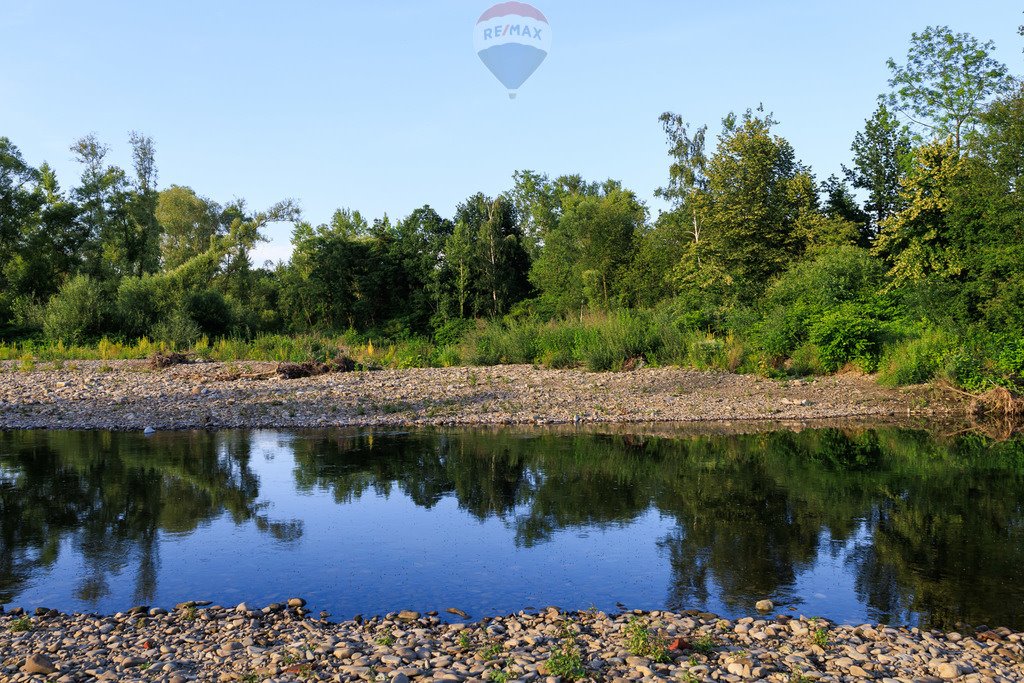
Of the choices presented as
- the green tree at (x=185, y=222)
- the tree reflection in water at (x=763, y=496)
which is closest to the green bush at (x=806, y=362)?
the tree reflection in water at (x=763, y=496)

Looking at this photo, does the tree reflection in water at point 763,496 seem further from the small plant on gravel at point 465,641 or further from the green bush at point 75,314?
the green bush at point 75,314

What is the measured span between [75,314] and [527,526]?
26.5 meters

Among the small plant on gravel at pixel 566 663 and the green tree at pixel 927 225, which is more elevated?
the green tree at pixel 927 225

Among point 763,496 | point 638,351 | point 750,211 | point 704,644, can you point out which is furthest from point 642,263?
point 704,644

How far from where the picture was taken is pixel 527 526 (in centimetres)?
811

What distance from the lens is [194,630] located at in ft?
16.9

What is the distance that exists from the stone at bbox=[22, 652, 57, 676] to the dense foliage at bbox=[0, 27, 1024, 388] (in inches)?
658

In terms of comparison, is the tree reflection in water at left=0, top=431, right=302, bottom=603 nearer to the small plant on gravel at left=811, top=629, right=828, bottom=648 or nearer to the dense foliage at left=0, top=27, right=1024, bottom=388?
the small plant on gravel at left=811, top=629, right=828, bottom=648

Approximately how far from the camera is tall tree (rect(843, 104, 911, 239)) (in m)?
32.6

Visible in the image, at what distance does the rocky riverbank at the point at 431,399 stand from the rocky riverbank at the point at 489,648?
10109mm

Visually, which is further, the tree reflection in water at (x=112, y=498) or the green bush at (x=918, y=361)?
the green bush at (x=918, y=361)

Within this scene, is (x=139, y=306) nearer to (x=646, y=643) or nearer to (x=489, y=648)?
(x=489, y=648)

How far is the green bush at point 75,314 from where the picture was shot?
93.9 feet

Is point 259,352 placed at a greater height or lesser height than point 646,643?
greater
